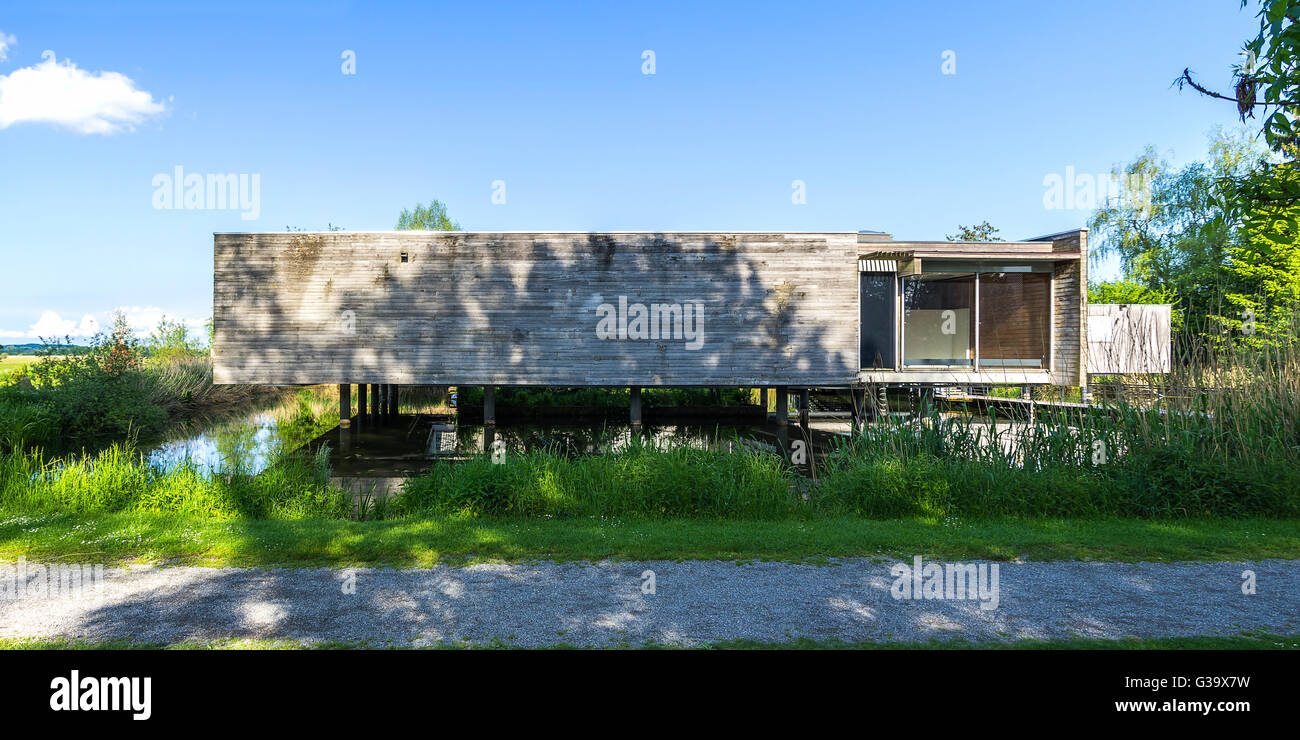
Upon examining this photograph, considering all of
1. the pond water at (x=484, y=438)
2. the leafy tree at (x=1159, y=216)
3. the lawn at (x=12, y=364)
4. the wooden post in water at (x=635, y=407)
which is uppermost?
the leafy tree at (x=1159, y=216)

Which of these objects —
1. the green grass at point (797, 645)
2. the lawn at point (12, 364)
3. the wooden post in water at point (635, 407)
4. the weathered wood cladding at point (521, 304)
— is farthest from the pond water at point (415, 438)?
the lawn at point (12, 364)

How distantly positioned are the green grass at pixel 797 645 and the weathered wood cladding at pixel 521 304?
1291 centimetres

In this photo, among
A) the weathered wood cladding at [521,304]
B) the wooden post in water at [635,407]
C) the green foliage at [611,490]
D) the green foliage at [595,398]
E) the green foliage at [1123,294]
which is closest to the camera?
the green foliage at [611,490]

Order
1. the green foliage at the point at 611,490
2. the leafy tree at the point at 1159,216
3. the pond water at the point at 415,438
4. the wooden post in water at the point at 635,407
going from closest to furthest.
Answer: the green foliage at the point at 611,490
the pond water at the point at 415,438
the wooden post in water at the point at 635,407
the leafy tree at the point at 1159,216

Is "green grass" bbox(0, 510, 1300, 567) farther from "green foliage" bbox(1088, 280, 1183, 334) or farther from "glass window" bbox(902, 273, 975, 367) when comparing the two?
"green foliage" bbox(1088, 280, 1183, 334)

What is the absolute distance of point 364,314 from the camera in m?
16.4

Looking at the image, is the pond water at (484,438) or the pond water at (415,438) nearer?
the pond water at (415,438)

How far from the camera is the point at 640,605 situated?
4164mm

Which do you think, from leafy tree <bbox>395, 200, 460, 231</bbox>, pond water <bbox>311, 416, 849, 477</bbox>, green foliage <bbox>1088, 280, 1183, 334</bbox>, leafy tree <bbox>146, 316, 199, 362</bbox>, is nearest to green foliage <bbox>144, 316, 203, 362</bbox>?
leafy tree <bbox>146, 316, 199, 362</bbox>

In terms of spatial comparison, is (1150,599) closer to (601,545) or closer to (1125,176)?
(601,545)

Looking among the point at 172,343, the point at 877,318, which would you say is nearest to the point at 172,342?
the point at 172,343

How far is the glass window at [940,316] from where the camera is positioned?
18000 mm

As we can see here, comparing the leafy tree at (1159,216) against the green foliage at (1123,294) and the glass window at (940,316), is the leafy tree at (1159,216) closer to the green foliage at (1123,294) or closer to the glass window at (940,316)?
the green foliage at (1123,294)
